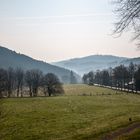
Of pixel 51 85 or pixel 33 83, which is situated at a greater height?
pixel 33 83

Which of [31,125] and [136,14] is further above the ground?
[136,14]

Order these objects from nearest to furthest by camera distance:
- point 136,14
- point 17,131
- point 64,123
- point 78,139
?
point 136,14 < point 78,139 < point 17,131 < point 64,123

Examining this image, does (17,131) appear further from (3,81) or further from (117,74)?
(117,74)

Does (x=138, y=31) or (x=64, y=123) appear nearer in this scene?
(x=138, y=31)

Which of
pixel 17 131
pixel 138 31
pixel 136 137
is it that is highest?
pixel 138 31

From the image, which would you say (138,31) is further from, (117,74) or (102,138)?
(117,74)

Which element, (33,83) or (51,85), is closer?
(51,85)

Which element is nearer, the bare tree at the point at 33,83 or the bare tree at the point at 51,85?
the bare tree at the point at 51,85

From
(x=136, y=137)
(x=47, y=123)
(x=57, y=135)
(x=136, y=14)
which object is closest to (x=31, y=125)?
(x=47, y=123)

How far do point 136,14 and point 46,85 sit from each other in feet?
397

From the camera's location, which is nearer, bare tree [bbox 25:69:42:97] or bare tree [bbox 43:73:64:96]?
bare tree [bbox 43:73:64:96]

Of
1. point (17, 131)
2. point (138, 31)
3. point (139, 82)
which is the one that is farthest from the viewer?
point (139, 82)

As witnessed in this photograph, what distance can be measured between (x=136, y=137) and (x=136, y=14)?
738 cm

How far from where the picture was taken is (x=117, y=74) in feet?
560
